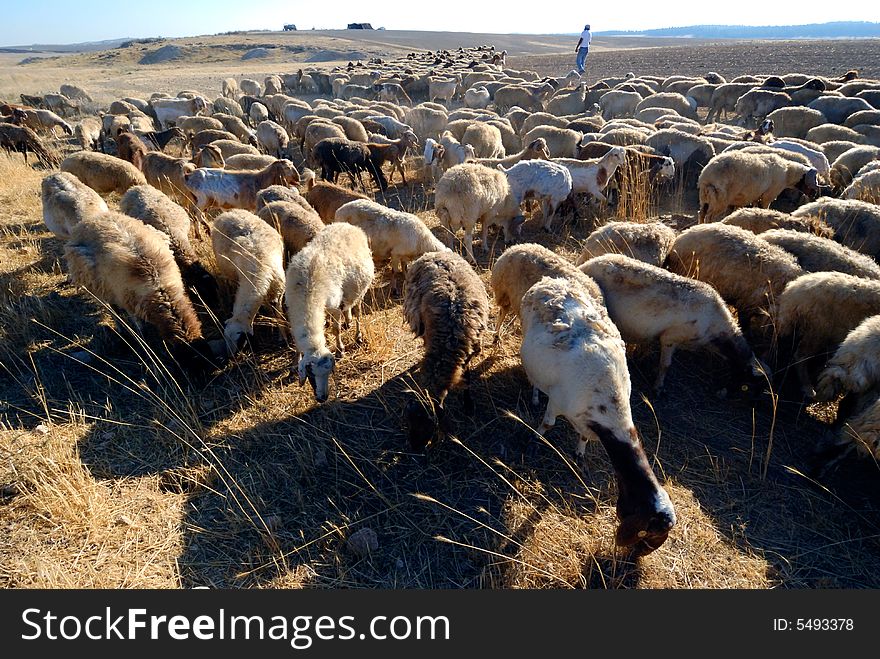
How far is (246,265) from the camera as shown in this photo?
615 centimetres

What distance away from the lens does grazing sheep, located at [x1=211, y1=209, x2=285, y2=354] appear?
5836 millimetres

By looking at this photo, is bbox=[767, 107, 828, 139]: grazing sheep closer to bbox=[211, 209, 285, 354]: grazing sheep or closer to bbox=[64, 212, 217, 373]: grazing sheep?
bbox=[211, 209, 285, 354]: grazing sheep

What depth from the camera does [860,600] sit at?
3295mm

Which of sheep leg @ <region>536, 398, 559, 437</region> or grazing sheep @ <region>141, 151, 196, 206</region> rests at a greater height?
grazing sheep @ <region>141, 151, 196, 206</region>

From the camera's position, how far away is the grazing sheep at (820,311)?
17.2ft

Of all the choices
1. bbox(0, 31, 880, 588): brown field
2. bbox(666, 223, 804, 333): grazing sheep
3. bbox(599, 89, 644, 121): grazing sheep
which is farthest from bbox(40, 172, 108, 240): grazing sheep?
bbox(599, 89, 644, 121): grazing sheep

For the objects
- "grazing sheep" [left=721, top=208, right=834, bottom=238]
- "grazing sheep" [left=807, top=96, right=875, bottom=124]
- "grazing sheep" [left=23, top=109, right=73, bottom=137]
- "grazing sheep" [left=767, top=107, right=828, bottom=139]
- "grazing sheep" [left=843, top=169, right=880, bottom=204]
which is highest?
"grazing sheep" [left=23, top=109, right=73, bottom=137]

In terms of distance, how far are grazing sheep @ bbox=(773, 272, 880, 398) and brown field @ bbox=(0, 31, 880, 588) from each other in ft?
2.36

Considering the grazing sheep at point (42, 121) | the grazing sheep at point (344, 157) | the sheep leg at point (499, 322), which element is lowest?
the sheep leg at point (499, 322)

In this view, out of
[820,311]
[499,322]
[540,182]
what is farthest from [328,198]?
[820,311]

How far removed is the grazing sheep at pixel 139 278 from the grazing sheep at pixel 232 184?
3.57m

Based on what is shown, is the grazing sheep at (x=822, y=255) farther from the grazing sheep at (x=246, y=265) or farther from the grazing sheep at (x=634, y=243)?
the grazing sheep at (x=246, y=265)

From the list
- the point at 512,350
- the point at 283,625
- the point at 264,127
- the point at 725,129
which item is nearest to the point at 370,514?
the point at 283,625

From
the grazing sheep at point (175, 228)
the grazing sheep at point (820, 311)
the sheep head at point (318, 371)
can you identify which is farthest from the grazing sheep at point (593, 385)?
the grazing sheep at point (175, 228)
